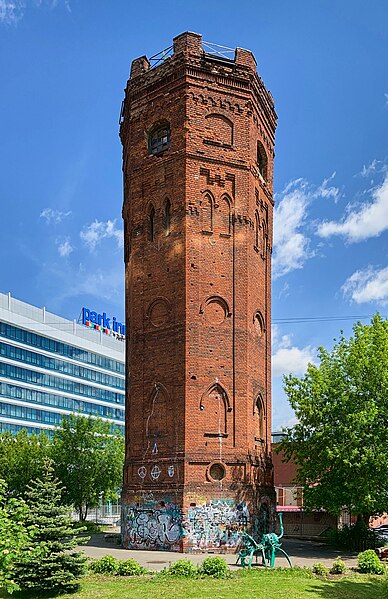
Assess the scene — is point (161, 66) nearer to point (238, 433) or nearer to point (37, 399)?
point (238, 433)

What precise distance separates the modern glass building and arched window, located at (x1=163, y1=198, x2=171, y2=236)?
133 feet

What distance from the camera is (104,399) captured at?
87.3 m

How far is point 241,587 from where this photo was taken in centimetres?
1792

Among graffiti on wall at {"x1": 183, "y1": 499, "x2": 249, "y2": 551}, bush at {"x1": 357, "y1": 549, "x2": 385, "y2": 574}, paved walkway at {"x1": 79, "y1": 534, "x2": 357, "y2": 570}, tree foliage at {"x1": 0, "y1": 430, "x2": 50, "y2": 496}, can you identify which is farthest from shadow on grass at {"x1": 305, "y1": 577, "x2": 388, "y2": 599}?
tree foliage at {"x1": 0, "y1": 430, "x2": 50, "y2": 496}

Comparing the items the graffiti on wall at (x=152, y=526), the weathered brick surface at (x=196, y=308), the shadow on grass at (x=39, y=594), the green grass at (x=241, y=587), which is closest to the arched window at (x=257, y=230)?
the weathered brick surface at (x=196, y=308)

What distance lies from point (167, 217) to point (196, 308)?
179 inches

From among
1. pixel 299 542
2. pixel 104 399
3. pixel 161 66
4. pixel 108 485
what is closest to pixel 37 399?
pixel 104 399

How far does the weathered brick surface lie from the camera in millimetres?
27875

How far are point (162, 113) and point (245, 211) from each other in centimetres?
592

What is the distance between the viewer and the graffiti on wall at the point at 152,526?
26906mm

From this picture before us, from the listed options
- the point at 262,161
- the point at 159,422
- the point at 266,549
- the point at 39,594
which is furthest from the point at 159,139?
the point at 39,594

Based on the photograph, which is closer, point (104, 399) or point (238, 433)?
point (238, 433)

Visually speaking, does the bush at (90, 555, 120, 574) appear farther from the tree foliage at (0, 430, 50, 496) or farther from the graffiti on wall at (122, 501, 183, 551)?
the tree foliage at (0, 430, 50, 496)

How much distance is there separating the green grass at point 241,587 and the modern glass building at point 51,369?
49.1m
